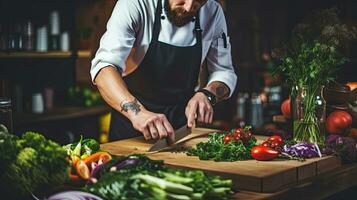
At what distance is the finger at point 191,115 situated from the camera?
10.2 feet

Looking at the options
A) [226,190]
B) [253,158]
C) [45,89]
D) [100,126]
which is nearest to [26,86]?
[45,89]

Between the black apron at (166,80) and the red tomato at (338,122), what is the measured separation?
0.82 metres

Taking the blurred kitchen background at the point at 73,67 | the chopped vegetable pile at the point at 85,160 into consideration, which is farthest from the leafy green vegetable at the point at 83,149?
the blurred kitchen background at the point at 73,67

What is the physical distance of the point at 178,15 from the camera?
3469 millimetres

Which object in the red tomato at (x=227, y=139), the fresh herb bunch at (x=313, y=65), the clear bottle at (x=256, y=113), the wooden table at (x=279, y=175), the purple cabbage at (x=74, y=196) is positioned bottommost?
the clear bottle at (x=256, y=113)

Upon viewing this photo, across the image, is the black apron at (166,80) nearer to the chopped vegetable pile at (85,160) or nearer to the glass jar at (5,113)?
the chopped vegetable pile at (85,160)

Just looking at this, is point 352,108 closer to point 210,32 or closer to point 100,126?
point 210,32

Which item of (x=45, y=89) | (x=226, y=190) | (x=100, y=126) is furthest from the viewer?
(x=100, y=126)

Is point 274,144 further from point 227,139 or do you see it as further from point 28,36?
point 28,36

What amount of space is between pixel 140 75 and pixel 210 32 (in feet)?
1.60

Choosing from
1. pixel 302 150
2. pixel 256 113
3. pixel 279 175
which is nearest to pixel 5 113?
pixel 279 175

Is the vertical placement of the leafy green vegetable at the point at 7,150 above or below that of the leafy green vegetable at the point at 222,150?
above

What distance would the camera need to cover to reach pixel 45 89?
234 inches

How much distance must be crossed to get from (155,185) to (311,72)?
1.32 metres
